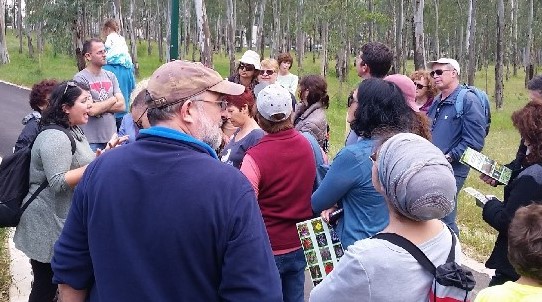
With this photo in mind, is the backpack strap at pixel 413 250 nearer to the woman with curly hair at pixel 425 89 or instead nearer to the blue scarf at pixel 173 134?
the blue scarf at pixel 173 134

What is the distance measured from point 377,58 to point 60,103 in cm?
226

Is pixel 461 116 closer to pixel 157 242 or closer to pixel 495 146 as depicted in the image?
pixel 157 242

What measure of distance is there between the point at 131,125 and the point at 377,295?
2.81 metres

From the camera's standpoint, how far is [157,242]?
189cm

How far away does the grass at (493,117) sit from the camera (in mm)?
7156

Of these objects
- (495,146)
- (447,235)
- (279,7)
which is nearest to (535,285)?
(447,235)

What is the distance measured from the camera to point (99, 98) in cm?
541

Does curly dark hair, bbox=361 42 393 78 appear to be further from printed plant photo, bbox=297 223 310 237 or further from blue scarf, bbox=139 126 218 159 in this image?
blue scarf, bbox=139 126 218 159

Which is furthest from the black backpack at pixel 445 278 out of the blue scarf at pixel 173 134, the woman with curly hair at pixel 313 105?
the woman with curly hair at pixel 313 105

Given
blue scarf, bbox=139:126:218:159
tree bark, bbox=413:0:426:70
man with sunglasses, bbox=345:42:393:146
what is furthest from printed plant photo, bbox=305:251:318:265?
tree bark, bbox=413:0:426:70

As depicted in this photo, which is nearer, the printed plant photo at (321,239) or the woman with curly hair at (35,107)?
the printed plant photo at (321,239)

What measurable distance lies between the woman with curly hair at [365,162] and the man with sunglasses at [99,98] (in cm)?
274

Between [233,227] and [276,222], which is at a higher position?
[233,227]

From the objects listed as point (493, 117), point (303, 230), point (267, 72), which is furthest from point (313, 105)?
point (493, 117)
